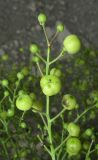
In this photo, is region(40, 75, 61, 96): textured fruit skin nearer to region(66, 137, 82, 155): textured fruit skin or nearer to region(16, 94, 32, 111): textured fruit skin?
region(16, 94, 32, 111): textured fruit skin

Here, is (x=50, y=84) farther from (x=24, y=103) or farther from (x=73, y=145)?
(x=73, y=145)

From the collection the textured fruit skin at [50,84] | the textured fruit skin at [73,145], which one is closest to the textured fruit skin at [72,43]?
the textured fruit skin at [50,84]

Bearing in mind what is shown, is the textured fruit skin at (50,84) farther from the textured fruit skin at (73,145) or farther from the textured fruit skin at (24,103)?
the textured fruit skin at (73,145)

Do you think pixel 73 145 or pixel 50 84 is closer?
pixel 50 84

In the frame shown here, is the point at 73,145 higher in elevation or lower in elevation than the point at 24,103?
lower

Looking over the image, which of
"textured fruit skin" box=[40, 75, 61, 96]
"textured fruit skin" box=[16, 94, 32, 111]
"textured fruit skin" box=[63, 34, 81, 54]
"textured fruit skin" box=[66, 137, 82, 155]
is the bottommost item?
"textured fruit skin" box=[66, 137, 82, 155]

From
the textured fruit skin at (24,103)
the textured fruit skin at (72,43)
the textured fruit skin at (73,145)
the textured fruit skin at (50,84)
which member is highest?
the textured fruit skin at (72,43)

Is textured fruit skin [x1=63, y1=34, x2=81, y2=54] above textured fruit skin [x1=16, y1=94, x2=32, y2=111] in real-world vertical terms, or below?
above

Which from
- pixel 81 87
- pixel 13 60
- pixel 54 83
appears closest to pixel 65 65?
pixel 13 60

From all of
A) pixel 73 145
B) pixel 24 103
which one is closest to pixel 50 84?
pixel 24 103

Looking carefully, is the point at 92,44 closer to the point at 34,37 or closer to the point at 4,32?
the point at 34,37

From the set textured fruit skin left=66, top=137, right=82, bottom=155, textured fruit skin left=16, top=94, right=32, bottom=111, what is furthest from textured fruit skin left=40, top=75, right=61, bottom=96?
textured fruit skin left=66, top=137, right=82, bottom=155
